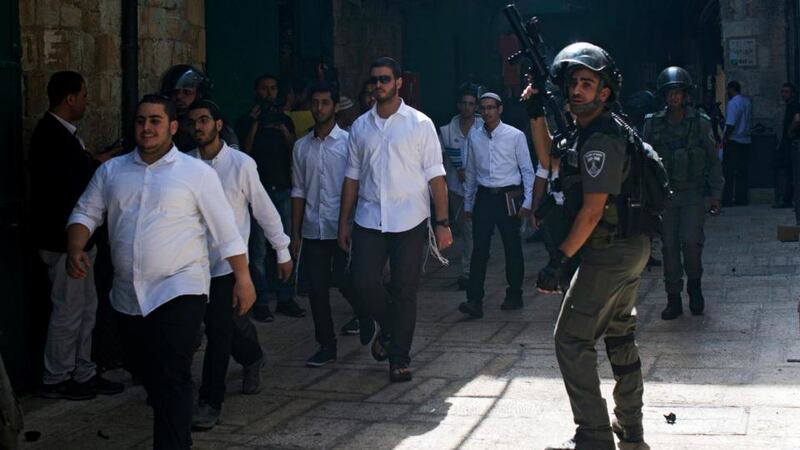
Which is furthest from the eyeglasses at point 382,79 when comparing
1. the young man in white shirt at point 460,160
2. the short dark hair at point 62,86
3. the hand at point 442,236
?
the young man in white shirt at point 460,160

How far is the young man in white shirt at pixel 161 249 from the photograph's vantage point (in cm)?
521

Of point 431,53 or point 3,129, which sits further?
point 431,53

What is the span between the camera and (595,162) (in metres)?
5.49

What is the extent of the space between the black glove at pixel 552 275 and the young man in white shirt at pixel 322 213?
98.9 inches

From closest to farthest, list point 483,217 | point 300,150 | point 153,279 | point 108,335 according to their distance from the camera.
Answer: point 153,279 → point 108,335 → point 300,150 → point 483,217

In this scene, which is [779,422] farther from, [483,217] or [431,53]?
[431,53]

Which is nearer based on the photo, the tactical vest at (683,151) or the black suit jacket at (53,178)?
the black suit jacket at (53,178)

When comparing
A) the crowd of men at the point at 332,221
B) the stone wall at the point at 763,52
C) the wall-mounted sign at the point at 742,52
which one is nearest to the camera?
the crowd of men at the point at 332,221

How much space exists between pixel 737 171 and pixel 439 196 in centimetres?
1209

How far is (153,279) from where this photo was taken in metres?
5.27

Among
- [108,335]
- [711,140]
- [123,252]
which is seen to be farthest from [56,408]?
[711,140]

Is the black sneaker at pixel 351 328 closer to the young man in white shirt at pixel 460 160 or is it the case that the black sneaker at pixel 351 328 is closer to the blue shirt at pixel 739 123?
the young man in white shirt at pixel 460 160

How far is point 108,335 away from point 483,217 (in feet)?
10.5

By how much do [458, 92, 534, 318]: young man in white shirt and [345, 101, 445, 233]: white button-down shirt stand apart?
7.11 ft
